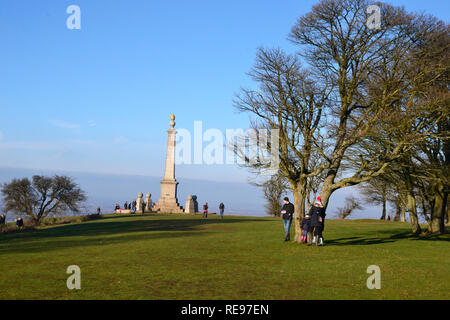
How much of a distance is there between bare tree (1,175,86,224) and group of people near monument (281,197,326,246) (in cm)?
4595

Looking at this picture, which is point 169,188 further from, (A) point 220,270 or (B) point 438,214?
(A) point 220,270

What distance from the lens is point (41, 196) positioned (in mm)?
A: 60000

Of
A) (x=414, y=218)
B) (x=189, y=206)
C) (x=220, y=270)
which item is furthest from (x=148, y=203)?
(x=220, y=270)

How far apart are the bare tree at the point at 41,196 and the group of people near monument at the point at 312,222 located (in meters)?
46.0

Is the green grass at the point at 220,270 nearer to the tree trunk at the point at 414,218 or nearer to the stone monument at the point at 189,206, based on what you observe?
the tree trunk at the point at 414,218

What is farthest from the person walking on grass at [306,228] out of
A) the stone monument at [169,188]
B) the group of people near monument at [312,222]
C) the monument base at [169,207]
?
the stone monument at [169,188]

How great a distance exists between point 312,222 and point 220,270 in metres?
7.76

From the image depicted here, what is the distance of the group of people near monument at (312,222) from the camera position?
1909cm

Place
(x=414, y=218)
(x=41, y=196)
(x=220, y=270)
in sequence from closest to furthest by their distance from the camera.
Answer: (x=220, y=270), (x=414, y=218), (x=41, y=196)

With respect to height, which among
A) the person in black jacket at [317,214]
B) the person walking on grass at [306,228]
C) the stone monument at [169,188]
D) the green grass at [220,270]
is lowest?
the green grass at [220,270]

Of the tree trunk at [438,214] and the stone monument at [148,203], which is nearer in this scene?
the tree trunk at [438,214]

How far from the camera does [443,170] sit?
24.4 m

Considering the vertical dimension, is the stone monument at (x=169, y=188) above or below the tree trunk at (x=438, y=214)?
above

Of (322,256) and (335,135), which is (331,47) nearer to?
(335,135)
